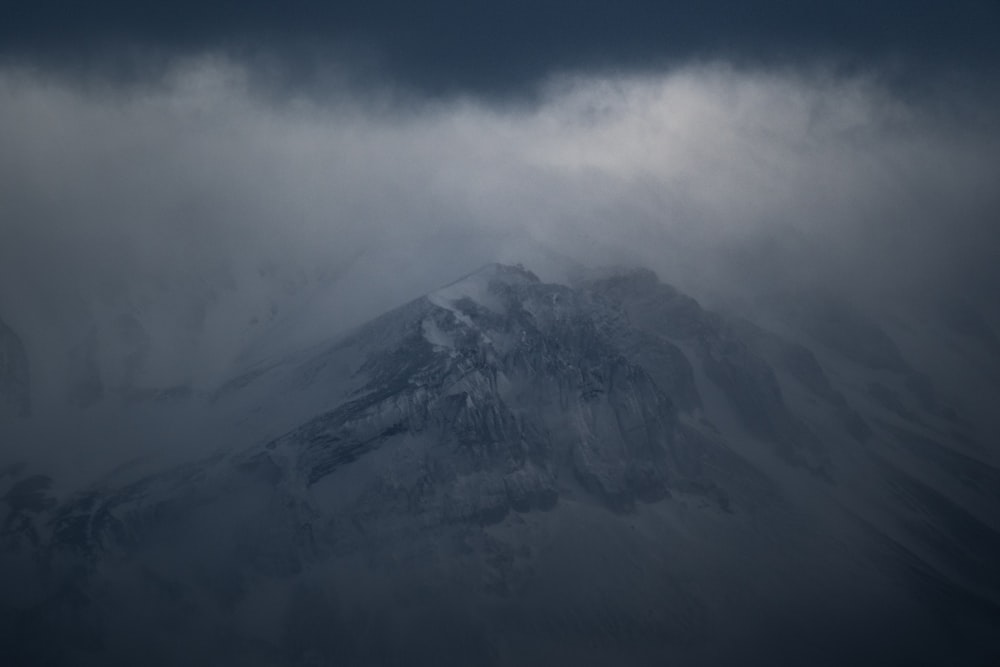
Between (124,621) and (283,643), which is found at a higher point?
(124,621)

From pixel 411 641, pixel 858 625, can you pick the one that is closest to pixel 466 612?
pixel 411 641

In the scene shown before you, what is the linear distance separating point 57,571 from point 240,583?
4174cm

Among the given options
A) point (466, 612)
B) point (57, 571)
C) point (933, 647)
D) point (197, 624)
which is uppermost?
point (57, 571)

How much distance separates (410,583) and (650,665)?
5698 cm

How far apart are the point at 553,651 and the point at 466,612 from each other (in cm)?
2140

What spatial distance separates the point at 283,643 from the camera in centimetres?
18575

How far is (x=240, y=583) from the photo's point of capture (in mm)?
199000

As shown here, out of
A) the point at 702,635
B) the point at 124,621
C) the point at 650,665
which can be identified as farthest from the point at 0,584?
the point at 702,635

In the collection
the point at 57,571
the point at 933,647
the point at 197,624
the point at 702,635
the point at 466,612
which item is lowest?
the point at 933,647

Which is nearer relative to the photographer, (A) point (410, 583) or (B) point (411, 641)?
(B) point (411, 641)

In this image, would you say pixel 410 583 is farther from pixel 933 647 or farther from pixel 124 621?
pixel 933 647

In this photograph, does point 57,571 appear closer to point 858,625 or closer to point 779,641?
point 779,641

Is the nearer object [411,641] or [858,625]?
[411,641]

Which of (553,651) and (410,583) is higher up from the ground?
(410,583)
